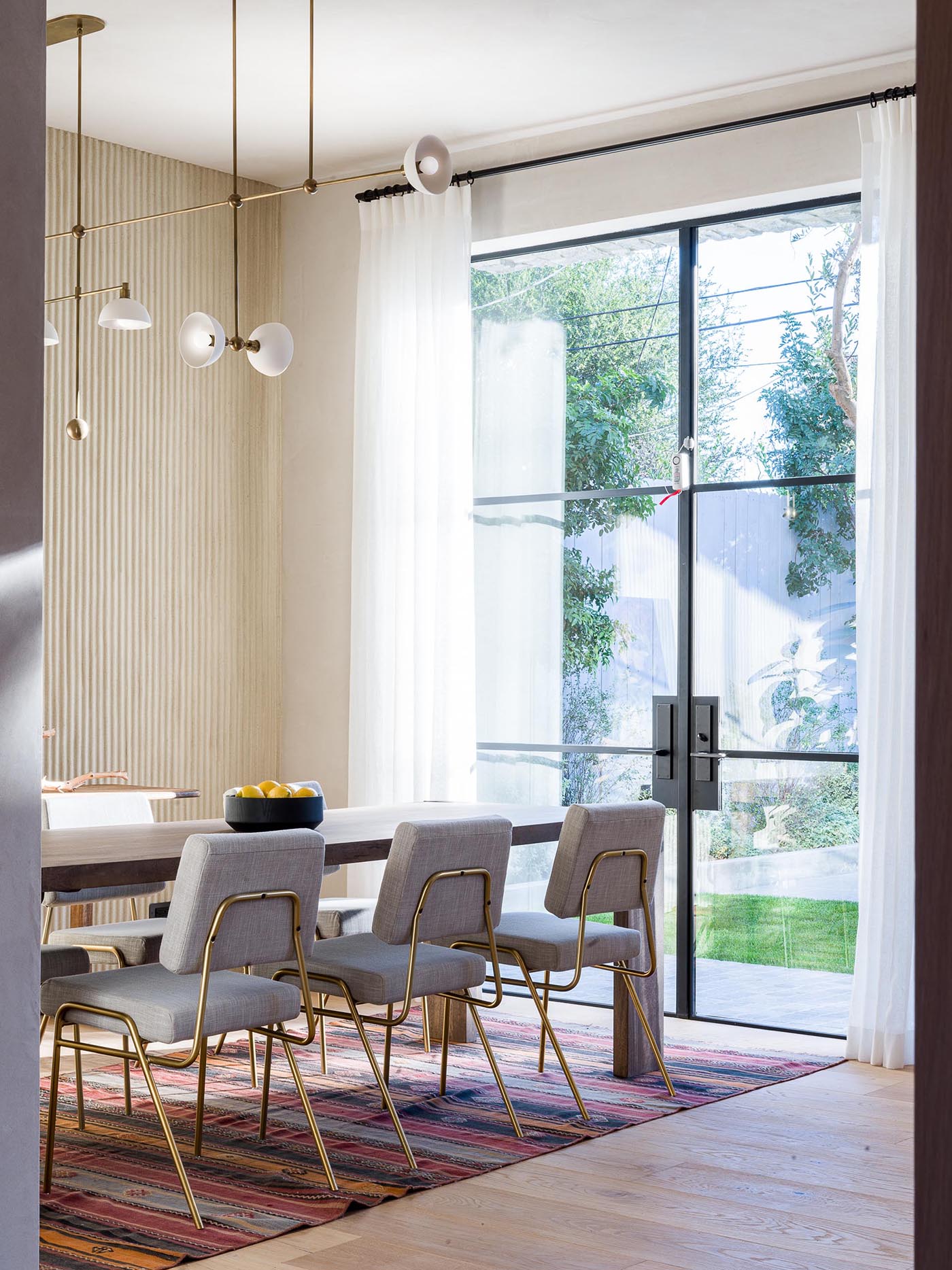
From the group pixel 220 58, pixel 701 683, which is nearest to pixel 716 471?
pixel 701 683

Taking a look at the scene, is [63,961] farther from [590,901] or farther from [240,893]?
[590,901]

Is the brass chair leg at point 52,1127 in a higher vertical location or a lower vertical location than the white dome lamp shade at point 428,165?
lower

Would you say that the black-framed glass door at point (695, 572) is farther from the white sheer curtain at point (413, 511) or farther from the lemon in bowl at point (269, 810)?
the lemon in bowl at point (269, 810)

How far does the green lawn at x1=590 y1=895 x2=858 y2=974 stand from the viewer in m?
5.54

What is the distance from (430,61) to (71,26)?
1.27 metres

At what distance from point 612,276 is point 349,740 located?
226 cm

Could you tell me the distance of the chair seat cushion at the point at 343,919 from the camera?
487cm

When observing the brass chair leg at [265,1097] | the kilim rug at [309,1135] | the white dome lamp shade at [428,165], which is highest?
the white dome lamp shade at [428,165]

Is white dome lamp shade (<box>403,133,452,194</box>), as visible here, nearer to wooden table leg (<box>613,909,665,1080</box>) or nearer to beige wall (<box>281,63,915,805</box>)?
beige wall (<box>281,63,915,805</box>)

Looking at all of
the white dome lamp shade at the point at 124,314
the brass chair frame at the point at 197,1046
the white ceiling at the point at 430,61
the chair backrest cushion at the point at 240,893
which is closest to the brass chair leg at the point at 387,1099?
the brass chair frame at the point at 197,1046

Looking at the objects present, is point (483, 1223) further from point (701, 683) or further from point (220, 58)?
point (220, 58)

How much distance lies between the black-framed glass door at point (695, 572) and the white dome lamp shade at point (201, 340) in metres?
2.12

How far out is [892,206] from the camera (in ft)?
17.1

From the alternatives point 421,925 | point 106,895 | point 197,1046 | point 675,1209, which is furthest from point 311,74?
Result: point 675,1209
